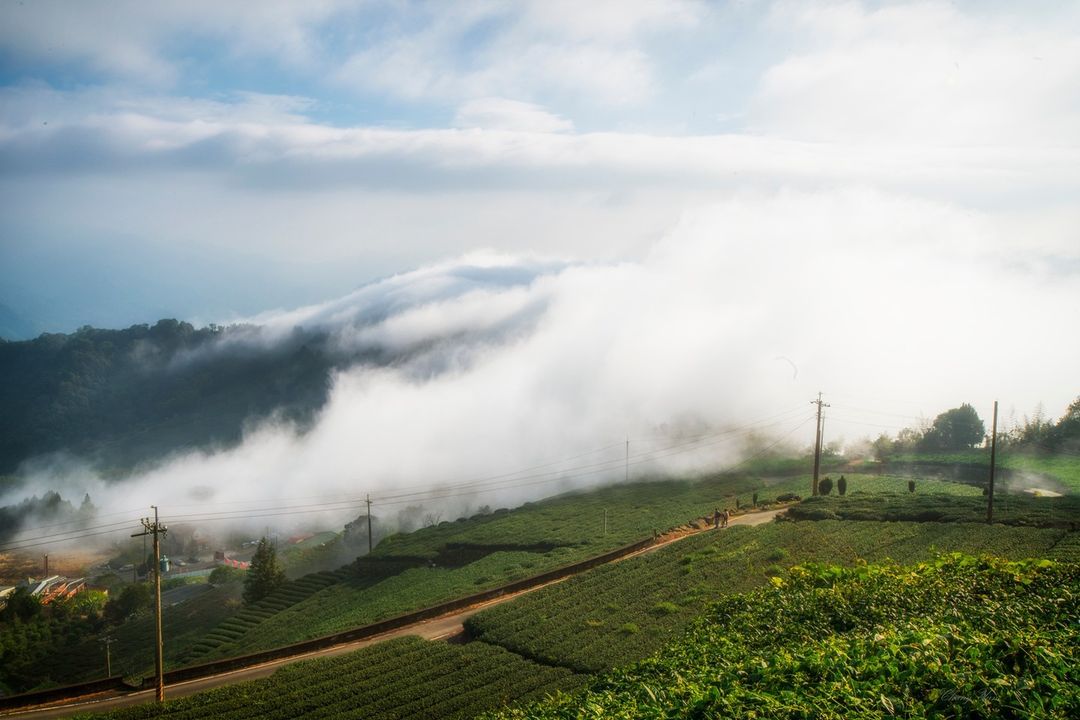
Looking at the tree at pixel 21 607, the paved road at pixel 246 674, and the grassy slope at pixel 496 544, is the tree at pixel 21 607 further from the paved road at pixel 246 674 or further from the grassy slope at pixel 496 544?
the paved road at pixel 246 674

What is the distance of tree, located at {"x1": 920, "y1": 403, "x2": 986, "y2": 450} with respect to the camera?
8950cm

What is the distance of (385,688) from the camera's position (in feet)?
88.3

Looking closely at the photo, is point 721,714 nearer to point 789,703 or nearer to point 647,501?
point 789,703

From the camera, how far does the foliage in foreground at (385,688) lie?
981 inches

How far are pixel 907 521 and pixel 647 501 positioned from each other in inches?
1180

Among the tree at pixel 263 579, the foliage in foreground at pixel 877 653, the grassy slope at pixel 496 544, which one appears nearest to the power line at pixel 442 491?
the grassy slope at pixel 496 544

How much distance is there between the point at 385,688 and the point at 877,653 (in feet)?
62.3

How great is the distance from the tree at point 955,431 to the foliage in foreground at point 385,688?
7781cm

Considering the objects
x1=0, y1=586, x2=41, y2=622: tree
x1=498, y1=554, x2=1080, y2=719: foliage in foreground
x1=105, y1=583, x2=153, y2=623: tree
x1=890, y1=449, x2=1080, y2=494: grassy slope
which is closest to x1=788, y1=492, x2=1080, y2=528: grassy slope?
x1=890, y1=449, x2=1080, y2=494: grassy slope

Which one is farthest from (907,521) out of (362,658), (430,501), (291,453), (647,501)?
(291,453)

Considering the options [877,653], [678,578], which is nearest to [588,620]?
[678,578]

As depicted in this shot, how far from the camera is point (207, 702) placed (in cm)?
2570

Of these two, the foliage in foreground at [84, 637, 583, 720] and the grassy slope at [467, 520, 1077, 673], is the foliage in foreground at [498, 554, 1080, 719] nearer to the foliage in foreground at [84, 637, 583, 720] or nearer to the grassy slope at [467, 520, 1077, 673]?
the grassy slope at [467, 520, 1077, 673]

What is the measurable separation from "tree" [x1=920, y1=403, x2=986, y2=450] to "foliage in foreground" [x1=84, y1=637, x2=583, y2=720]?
Result: 3063 inches
